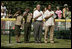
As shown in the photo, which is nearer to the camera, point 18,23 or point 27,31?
point 18,23

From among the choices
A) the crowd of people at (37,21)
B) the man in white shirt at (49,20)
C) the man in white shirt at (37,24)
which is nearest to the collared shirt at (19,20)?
the crowd of people at (37,21)

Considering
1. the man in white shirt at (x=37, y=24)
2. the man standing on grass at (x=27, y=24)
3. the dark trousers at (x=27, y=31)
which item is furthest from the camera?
the dark trousers at (x=27, y=31)

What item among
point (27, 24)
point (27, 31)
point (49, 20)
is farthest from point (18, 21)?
point (49, 20)

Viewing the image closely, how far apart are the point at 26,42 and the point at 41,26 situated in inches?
36.2

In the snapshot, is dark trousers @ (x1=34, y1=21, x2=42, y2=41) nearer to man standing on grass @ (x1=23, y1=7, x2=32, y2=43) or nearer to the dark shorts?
man standing on grass @ (x1=23, y1=7, x2=32, y2=43)

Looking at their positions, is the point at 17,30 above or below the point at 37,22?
below

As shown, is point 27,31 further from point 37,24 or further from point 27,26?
point 37,24

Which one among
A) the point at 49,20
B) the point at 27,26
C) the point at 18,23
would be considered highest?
the point at 49,20

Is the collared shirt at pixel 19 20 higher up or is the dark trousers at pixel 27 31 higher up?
the collared shirt at pixel 19 20

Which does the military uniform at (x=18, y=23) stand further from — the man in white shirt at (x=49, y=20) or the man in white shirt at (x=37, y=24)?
the man in white shirt at (x=49, y=20)

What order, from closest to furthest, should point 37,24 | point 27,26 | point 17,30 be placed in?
point 37,24, point 27,26, point 17,30

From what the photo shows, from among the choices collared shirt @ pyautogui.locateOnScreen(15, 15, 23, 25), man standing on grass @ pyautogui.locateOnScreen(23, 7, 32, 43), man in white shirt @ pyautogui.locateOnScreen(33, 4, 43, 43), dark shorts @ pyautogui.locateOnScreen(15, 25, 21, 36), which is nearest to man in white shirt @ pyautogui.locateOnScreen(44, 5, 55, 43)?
man in white shirt @ pyautogui.locateOnScreen(33, 4, 43, 43)

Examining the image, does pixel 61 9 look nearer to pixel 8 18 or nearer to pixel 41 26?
pixel 41 26

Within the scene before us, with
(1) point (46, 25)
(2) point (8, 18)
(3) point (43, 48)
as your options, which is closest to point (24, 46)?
(3) point (43, 48)
